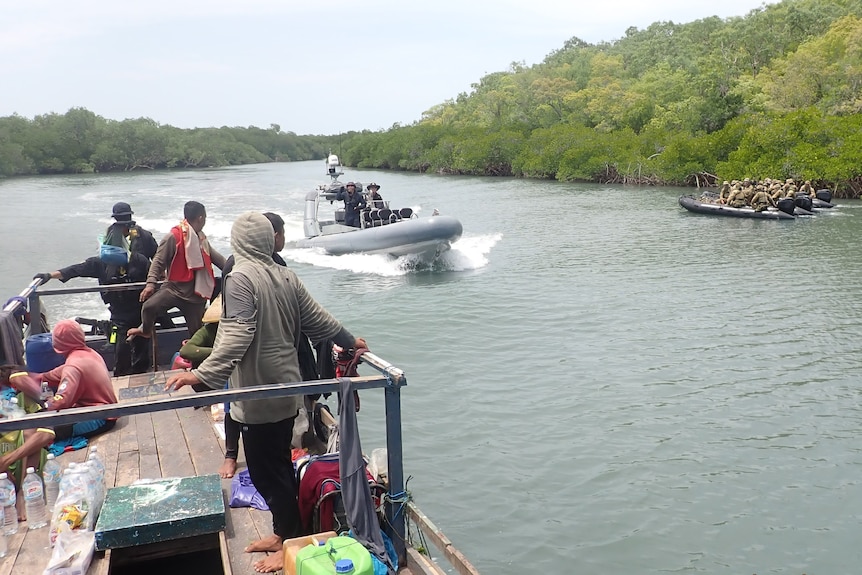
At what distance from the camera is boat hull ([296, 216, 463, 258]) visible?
17.1m

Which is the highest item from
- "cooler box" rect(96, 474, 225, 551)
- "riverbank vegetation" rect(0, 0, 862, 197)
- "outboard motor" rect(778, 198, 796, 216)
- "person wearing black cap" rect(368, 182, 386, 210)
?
"riverbank vegetation" rect(0, 0, 862, 197)

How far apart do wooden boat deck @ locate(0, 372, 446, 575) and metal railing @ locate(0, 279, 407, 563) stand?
0.26 m

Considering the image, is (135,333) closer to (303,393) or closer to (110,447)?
(110,447)

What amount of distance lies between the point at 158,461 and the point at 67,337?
1.01 meters

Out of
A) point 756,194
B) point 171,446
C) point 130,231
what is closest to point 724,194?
point 756,194

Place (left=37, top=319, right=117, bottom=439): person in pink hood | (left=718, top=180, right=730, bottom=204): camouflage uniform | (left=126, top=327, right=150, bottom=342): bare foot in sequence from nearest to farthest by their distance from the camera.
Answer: (left=37, top=319, right=117, bottom=439): person in pink hood → (left=126, top=327, right=150, bottom=342): bare foot → (left=718, top=180, right=730, bottom=204): camouflage uniform

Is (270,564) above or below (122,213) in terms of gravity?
Answer: below

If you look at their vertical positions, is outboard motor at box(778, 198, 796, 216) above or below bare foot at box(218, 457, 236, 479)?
above

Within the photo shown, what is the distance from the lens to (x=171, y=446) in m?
5.15

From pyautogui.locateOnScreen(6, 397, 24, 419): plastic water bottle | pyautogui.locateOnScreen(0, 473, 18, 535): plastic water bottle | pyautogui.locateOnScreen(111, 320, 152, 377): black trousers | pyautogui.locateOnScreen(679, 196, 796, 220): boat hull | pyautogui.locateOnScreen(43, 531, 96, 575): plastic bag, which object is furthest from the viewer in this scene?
pyautogui.locateOnScreen(679, 196, 796, 220): boat hull

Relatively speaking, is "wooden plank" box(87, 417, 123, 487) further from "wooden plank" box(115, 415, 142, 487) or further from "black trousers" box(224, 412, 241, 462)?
"black trousers" box(224, 412, 241, 462)

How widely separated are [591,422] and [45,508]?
596cm

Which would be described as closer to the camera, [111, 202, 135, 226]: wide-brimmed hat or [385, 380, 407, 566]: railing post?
[385, 380, 407, 566]: railing post

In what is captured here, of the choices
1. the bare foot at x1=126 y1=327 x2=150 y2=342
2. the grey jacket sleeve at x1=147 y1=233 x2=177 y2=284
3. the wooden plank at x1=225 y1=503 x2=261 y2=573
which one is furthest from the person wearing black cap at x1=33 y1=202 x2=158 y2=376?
the wooden plank at x1=225 y1=503 x2=261 y2=573
